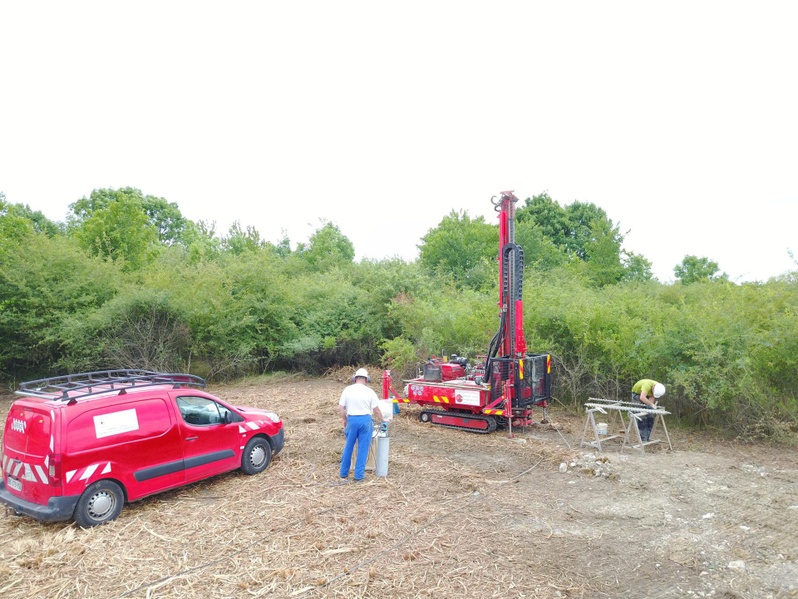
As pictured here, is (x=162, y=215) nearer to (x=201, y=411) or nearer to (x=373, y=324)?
(x=373, y=324)

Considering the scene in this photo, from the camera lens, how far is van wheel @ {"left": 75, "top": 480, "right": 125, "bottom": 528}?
6449 mm

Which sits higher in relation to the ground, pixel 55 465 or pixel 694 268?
pixel 694 268

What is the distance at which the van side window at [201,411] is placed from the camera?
770cm

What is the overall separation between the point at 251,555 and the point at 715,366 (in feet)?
28.9

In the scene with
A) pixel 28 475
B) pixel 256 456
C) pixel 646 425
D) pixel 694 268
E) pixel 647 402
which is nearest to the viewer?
pixel 28 475

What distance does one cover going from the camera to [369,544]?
6.07 metres

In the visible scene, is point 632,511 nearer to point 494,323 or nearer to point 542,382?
point 542,382

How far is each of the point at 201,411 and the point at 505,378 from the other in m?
5.58

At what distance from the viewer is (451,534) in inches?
248

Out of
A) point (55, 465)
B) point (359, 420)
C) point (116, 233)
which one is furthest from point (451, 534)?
point (116, 233)

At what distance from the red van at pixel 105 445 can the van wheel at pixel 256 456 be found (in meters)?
0.29

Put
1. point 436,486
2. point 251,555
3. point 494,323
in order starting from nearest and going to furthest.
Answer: point 251,555
point 436,486
point 494,323

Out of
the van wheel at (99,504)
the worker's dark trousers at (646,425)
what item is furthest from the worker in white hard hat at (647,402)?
the van wheel at (99,504)

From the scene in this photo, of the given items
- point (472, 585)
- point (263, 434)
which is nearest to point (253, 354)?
point (263, 434)
